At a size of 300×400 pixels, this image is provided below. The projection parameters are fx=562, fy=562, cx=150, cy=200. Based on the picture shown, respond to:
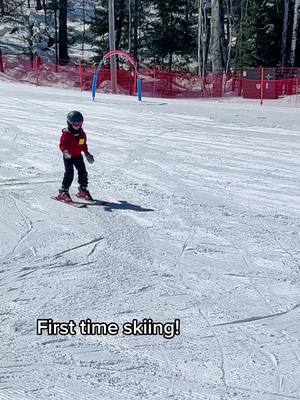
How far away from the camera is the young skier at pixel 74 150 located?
24.9 feet

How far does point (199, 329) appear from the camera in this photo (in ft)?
14.9

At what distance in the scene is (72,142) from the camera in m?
7.77

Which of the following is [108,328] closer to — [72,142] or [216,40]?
[72,142]

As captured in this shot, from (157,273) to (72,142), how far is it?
9.37 feet

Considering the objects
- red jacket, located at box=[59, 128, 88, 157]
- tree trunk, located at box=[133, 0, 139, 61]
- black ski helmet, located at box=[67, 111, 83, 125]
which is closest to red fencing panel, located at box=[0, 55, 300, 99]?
tree trunk, located at box=[133, 0, 139, 61]

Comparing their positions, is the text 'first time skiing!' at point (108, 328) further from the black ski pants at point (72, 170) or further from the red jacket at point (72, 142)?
the black ski pants at point (72, 170)

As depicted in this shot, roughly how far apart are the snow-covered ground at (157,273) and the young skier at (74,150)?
0.33 m

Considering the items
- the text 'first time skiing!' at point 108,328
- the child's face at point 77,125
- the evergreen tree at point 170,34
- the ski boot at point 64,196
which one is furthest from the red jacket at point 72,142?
the evergreen tree at point 170,34

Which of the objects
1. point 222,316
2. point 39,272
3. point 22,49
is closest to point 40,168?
point 39,272

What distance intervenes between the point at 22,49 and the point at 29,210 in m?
37.6

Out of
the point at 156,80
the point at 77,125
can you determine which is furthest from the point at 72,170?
the point at 156,80

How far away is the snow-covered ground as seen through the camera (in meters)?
3.92

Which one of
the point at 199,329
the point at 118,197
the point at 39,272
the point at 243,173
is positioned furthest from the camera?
the point at 243,173

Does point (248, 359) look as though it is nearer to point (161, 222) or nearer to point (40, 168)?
point (161, 222)
